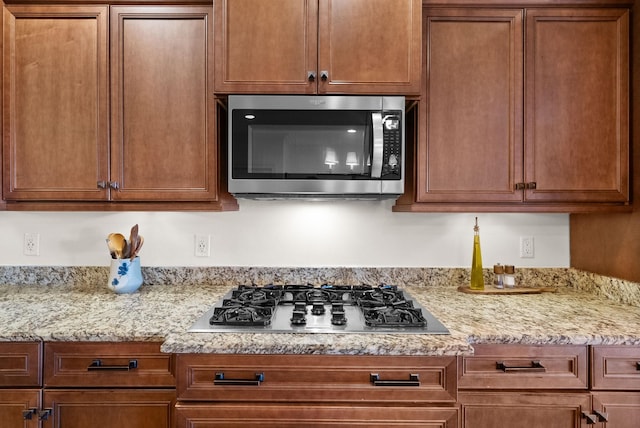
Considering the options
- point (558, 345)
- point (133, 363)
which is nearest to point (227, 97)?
point (133, 363)

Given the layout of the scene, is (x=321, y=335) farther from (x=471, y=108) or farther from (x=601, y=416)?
(x=471, y=108)

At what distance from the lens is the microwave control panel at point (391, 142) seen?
5.34 feet

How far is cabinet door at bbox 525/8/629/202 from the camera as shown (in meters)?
1.69

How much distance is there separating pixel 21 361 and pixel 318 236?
51.0 inches

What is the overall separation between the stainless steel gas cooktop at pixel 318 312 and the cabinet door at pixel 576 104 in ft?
2.60

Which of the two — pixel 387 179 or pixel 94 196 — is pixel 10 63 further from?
pixel 387 179

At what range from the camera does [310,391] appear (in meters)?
1.28

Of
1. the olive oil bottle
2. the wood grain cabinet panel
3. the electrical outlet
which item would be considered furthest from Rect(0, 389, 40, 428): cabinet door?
the olive oil bottle

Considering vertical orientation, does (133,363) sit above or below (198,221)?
below

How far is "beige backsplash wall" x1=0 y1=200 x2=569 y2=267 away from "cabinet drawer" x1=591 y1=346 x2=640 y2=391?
78 cm

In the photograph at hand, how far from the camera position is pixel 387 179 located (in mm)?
1643

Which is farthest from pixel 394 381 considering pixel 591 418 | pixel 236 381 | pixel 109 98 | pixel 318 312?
pixel 109 98

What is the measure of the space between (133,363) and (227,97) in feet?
3.52

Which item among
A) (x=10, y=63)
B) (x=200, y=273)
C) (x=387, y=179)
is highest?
(x=10, y=63)
